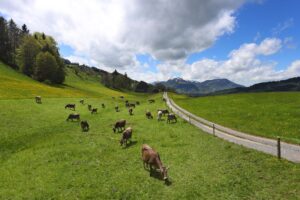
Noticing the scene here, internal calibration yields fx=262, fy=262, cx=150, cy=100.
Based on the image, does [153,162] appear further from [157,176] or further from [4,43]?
[4,43]

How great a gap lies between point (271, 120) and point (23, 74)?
107467mm

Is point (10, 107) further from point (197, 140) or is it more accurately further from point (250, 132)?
point (250, 132)

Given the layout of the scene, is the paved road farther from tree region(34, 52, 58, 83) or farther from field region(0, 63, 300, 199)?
tree region(34, 52, 58, 83)

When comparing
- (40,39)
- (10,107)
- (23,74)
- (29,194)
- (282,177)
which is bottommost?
(29,194)

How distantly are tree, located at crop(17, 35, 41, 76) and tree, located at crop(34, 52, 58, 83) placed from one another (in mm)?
7536

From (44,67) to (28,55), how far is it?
1254 cm

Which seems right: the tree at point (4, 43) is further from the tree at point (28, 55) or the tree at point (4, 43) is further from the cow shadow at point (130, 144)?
the cow shadow at point (130, 144)

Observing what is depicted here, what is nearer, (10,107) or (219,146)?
(219,146)

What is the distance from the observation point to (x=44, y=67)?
113750mm

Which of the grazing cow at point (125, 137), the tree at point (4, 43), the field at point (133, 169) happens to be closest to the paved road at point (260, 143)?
the field at point (133, 169)

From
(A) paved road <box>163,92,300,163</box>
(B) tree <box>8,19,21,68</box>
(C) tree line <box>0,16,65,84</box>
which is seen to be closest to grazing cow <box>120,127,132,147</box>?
(A) paved road <box>163,92,300,163</box>

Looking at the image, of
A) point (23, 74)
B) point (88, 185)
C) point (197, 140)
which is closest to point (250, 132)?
point (197, 140)

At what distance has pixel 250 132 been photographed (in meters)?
34.5

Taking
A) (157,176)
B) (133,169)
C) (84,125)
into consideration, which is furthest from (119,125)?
(157,176)
